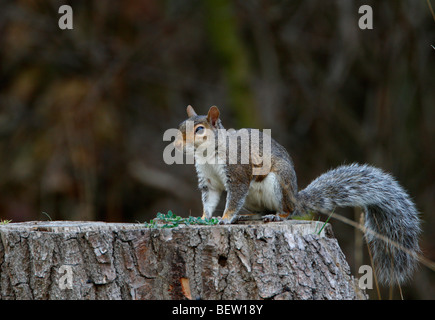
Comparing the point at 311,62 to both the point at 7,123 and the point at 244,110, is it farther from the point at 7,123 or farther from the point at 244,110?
the point at 7,123

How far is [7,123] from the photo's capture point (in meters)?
6.23

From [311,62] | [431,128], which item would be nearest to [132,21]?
[311,62]

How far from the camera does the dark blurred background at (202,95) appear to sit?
5707mm

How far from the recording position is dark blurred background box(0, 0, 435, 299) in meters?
5.71

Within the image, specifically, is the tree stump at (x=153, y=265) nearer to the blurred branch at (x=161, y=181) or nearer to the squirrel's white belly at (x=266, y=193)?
the squirrel's white belly at (x=266, y=193)

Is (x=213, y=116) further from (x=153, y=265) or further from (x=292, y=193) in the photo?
(x=153, y=265)

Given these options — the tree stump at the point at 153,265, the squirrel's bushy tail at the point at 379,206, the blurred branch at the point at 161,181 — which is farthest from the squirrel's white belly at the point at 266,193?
the blurred branch at the point at 161,181

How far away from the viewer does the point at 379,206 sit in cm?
307

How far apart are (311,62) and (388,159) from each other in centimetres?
139

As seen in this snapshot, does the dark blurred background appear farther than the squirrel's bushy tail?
Yes

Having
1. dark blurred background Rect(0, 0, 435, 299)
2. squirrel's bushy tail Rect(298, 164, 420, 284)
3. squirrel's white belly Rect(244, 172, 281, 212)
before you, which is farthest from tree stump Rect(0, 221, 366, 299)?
dark blurred background Rect(0, 0, 435, 299)

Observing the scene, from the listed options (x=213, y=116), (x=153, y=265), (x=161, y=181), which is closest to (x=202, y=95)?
(x=161, y=181)

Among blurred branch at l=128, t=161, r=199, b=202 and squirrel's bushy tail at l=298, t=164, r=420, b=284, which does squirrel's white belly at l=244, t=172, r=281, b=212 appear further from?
blurred branch at l=128, t=161, r=199, b=202

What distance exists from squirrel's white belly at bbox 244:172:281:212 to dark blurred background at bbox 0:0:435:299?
2.70 m
